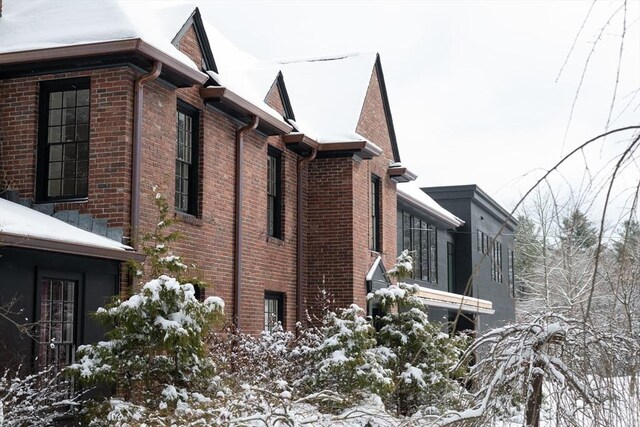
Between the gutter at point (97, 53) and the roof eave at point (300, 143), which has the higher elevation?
the gutter at point (97, 53)

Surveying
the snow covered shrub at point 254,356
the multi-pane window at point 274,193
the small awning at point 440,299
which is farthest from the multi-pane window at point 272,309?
the small awning at point 440,299

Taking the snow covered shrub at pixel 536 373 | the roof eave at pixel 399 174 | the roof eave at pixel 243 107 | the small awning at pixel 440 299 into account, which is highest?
the roof eave at pixel 243 107

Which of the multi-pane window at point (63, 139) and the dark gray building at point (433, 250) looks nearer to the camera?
the multi-pane window at point (63, 139)

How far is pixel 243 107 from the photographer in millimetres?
16969

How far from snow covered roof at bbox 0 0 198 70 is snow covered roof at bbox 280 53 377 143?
525 cm

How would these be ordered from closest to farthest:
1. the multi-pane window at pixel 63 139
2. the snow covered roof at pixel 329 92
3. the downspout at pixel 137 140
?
the downspout at pixel 137 140
the multi-pane window at pixel 63 139
the snow covered roof at pixel 329 92

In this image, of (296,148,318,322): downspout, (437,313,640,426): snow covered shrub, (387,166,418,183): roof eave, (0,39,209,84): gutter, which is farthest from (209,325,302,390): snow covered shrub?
(437,313,640,426): snow covered shrub

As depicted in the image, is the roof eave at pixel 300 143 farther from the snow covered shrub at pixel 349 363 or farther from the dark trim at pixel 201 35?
the snow covered shrub at pixel 349 363

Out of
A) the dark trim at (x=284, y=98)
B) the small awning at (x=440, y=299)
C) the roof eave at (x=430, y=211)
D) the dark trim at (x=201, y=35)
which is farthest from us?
the roof eave at (x=430, y=211)

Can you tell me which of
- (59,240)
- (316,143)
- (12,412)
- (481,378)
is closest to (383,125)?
(316,143)

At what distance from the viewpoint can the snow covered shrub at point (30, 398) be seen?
400 inches

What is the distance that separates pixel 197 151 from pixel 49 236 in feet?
16.4

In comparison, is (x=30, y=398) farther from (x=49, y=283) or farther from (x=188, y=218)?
(x=188, y=218)

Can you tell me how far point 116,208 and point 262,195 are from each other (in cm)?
537
